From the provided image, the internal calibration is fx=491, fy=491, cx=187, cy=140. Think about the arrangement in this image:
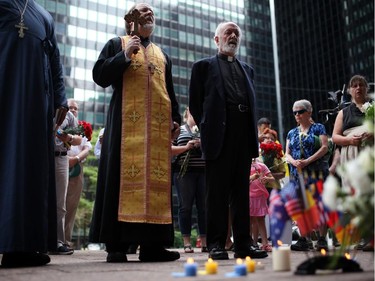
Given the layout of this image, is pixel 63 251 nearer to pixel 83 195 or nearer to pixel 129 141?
pixel 129 141

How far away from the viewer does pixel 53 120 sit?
13.1ft

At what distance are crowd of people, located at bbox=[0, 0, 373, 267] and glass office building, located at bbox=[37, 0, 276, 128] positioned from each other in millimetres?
45988

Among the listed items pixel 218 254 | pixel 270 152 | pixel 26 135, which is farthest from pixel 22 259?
pixel 270 152

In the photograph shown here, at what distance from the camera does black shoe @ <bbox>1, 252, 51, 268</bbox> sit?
3354 mm

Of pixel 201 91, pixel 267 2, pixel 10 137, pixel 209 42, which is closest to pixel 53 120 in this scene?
pixel 10 137

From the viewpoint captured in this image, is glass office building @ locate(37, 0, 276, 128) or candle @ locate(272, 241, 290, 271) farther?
glass office building @ locate(37, 0, 276, 128)

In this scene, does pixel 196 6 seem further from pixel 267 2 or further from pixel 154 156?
pixel 154 156

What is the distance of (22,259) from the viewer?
339cm

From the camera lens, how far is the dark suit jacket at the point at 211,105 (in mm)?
4188

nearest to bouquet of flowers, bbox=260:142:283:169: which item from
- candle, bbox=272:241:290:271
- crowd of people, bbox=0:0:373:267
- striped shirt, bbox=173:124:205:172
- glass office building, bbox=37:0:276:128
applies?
striped shirt, bbox=173:124:205:172

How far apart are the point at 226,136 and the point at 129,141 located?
2.74 ft

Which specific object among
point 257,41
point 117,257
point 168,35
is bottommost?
point 117,257

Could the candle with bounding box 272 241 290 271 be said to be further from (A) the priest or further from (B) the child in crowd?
(B) the child in crowd

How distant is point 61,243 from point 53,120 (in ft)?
→ 7.99
